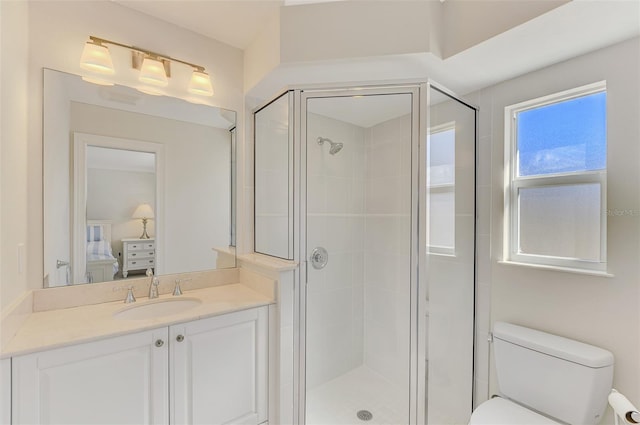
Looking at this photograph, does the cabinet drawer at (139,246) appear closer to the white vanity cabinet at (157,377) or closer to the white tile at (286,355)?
the white vanity cabinet at (157,377)

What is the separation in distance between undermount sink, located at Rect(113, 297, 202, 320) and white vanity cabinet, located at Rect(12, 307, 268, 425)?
306 mm

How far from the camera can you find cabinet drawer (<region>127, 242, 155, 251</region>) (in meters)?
1.70

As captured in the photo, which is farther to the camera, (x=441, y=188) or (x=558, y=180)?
(x=441, y=188)

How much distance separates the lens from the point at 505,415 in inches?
55.2

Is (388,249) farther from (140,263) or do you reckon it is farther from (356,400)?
(140,263)

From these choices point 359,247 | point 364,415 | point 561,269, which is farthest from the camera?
point 359,247

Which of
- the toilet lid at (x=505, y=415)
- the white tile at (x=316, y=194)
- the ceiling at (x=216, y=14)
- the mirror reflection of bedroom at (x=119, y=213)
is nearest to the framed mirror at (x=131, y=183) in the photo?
the mirror reflection of bedroom at (x=119, y=213)

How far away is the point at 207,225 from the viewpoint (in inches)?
76.6

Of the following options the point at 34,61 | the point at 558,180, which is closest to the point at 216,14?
the point at 34,61

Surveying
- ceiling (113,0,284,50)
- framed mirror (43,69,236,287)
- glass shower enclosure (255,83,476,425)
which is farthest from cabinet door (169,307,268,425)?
ceiling (113,0,284,50)

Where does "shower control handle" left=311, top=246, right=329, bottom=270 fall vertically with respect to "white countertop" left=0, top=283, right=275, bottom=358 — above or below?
above

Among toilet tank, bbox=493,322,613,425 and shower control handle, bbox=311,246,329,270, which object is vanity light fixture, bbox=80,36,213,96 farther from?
toilet tank, bbox=493,322,613,425

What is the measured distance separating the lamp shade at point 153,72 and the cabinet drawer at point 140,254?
103cm

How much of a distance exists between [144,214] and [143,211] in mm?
19
